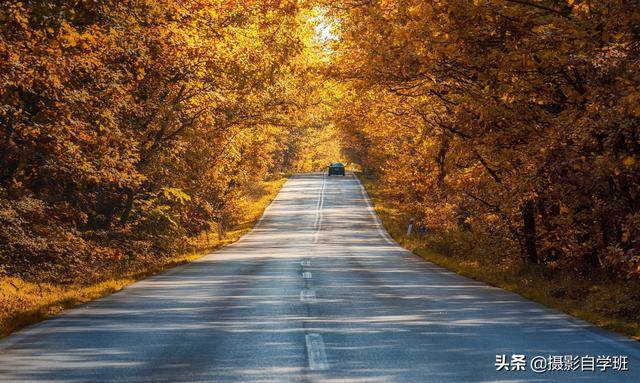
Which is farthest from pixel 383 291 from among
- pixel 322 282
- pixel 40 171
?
pixel 40 171

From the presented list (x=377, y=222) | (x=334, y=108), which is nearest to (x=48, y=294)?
(x=334, y=108)

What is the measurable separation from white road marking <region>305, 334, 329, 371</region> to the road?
22 millimetres

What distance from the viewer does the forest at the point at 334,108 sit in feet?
46.1

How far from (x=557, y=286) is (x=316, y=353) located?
9.10 m

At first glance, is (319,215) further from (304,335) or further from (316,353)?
(316,353)

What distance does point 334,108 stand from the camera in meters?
31.3

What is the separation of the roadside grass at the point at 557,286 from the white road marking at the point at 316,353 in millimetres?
4170

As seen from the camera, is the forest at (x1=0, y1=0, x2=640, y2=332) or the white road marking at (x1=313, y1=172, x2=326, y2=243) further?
the white road marking at (x1=313, y1=172, x2=326, y2=243)

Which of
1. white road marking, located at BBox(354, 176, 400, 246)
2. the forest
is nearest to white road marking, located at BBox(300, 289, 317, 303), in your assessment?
the forest

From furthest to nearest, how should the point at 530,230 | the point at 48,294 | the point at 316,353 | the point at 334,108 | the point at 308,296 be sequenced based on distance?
the point at 334,108, the point at 530,230, the point at 48,294, the point at 308,296, the point at 316,353

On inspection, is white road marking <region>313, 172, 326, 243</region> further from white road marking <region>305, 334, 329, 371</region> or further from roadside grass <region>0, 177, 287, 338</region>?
white road marking <region>305, 334, 329, 371</region>

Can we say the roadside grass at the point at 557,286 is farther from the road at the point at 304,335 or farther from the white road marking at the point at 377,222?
the white road marking at the point at 377,222

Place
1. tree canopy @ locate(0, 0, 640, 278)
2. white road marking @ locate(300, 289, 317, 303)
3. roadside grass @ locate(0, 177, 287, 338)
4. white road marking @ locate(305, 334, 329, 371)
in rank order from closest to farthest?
white road marking @ locate(305, 334, 329, 371) < roadside grass @ locate(0, 177, 287, 338) < tree canopy @ locate(0, 0, 640, 278) < white road marking @ locate(300, 289, 317, 303)

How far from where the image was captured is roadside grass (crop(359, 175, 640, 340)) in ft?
42.6
